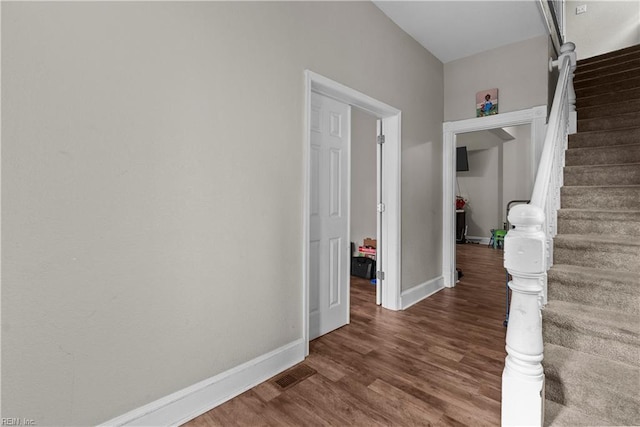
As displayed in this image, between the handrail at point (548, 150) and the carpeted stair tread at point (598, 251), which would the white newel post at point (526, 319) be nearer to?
the handrail at point (548, 150)

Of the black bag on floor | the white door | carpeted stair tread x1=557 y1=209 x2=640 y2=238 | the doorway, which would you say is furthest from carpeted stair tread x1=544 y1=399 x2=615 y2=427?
the doorway

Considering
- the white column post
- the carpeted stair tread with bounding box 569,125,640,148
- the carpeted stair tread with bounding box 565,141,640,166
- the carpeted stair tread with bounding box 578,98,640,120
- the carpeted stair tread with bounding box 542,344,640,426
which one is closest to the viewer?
the carpeted stair tread with bounding box 542,344,640,426

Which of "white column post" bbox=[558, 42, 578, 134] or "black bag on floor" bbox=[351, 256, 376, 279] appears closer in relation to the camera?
"white column post" bbox=[558, 42, 578, 134]

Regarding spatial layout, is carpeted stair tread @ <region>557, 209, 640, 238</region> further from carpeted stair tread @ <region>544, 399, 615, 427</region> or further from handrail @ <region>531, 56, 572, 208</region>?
carpeted stair tread @ <region>544, 399, 615, 427</region>

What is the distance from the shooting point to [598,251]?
194 cm

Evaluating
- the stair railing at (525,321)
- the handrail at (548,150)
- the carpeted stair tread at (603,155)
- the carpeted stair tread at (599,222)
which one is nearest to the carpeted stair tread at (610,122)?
the carpeted stair tread at (603,155)

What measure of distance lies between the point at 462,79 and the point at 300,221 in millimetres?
2959

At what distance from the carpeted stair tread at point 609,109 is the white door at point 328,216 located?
8.29ft

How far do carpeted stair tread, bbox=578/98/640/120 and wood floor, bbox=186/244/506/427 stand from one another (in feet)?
7.13

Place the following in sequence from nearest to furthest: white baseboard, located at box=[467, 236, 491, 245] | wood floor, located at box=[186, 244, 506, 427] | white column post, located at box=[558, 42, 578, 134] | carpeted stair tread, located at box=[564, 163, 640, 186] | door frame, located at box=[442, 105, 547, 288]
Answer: wood floor, located at box=[186, 244, 506, 427], carpeted stair tread, located at box=[564, 163, 640, 186], white column post, located at box=[558, 42, 578, 134], door frame, located at box=[442, 105, 547, 288], white baseboard, located at box=[467, 236, 491, 245]

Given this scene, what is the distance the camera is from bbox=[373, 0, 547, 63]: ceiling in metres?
2.75

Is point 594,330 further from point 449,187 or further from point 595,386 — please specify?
point 449,187

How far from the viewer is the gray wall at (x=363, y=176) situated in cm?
461

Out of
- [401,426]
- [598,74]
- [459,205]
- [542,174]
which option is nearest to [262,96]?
[542,174]
